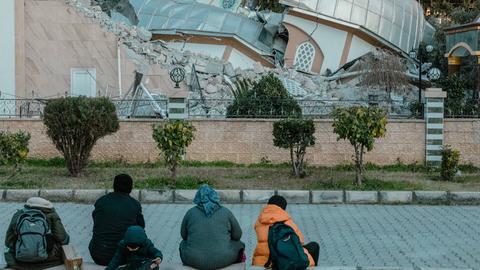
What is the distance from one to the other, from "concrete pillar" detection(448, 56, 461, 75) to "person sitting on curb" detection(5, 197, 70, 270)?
24196mm

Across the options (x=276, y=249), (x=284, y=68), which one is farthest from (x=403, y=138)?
(x=284, y=68)

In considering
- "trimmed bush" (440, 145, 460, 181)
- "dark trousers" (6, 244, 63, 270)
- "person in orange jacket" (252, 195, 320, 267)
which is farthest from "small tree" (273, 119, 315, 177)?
"dark trousers" (6, 244, 63, 270)

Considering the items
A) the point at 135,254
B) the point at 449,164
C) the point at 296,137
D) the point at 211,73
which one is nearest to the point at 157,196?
the point at 296,137

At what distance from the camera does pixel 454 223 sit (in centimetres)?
1205

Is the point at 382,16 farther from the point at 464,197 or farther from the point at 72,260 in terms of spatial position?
the point at 72,260

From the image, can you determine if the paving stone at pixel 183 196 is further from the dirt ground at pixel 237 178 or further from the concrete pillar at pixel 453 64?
the concrete pillar at pixel 453 64

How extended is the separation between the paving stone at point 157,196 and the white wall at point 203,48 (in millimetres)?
18970

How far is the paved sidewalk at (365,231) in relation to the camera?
9430mm

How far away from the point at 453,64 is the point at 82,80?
45.8ft

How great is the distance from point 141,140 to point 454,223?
892 cm

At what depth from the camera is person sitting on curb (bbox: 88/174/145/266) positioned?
24.4ft

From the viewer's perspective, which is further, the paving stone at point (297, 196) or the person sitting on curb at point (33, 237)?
the paving stone at point (297, 196)

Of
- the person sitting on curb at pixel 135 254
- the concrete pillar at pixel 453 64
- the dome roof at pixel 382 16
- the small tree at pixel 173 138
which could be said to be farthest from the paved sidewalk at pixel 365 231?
the dome roof at pixel 382 16

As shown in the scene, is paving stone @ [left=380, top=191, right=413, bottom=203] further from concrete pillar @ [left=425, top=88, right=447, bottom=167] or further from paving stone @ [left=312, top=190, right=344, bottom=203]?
concrete pillar @ [left=425, top=88, right=447, bottom=167]
